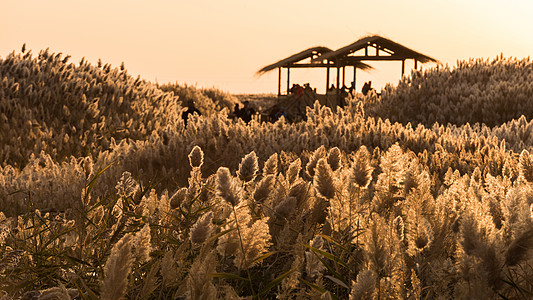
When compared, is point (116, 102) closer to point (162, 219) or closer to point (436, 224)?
point (162, 219)

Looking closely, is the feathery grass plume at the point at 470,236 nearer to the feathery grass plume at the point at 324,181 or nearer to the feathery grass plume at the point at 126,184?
the feathery grass plume at the point at 324,181

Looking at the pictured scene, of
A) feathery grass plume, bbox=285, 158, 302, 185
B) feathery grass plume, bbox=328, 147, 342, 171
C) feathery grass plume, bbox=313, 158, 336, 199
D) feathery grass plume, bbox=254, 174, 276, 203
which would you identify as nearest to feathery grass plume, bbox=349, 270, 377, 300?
feathery grass plume, bbox=313, 158, 336, 199

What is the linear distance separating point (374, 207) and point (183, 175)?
4.63 m

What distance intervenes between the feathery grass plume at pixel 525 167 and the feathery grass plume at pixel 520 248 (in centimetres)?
119

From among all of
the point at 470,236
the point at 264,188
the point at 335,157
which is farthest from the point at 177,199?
the point at 470,236

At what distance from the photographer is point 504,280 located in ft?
5.41

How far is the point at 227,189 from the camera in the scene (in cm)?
184

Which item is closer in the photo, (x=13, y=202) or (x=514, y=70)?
(x=13, y=202)

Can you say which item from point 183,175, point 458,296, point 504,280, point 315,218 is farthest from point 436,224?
point 183,175

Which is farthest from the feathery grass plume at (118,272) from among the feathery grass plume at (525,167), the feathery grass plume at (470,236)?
the feathery grass plume at (525,167)

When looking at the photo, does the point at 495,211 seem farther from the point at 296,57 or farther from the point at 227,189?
the point at 296,57

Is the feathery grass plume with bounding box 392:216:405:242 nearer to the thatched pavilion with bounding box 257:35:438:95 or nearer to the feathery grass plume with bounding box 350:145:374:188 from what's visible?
the feathery grass plume with bounding box 350:145:374:188

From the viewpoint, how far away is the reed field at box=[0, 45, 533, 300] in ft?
5.89

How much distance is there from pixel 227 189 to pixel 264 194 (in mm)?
456
